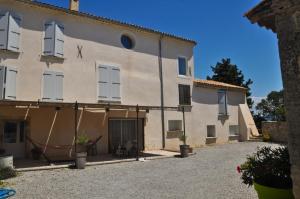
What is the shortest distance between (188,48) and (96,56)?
7.74 meters

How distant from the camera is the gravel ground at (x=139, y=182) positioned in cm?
787

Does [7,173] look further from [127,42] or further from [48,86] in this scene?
[127,42]

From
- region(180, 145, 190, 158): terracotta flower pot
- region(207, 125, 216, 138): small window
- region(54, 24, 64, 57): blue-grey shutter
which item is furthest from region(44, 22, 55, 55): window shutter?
region(207, 125, 216, 138): small window

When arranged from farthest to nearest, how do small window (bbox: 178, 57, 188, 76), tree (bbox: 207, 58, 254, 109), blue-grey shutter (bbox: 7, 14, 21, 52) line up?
tree (bbox: 207, 58, 254, 109), small window (bbox: 178, 57, 188, 76), blue-grey shutter (bbox: 7, 14, 21, 52)

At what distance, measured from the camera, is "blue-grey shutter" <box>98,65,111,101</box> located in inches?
645

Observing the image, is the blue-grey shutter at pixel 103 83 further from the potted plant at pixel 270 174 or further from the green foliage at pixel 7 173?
the potted plant at pixel 270 174

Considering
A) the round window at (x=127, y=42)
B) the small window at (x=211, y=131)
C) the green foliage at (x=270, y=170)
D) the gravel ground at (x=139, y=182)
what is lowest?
the gravel ground at (x=139, y=182)

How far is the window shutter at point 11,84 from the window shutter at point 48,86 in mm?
1416

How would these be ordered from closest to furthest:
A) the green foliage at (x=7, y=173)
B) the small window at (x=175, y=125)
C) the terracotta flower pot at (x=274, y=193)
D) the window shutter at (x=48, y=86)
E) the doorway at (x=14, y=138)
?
the terracotta flower pot at (x=274, y=193), the green foliage at (x=7, y=173), the doorway at (x=14, y=138), the window shutter at (x=48, y=86), the small window at (x=175, y=125)

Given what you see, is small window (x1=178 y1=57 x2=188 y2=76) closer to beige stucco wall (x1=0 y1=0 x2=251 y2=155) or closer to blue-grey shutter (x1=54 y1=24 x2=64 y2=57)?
beige stucco wall (x1=0 y1=0 x2=251 y2=155)

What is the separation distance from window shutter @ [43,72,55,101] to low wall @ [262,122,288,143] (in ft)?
56.9

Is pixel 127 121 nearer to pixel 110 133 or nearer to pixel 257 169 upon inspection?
pixel 110 133

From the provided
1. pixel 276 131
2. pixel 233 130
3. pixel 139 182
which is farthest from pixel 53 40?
pixel 276 131

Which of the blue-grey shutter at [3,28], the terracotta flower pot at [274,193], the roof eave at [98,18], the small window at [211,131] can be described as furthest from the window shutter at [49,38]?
the small window at [211,131]
